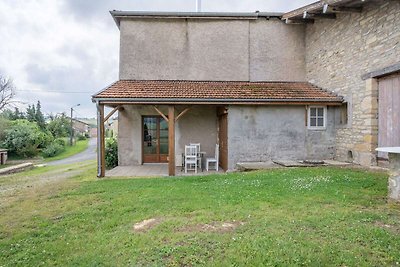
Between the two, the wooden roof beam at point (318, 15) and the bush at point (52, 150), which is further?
the bush at point (52, 150)

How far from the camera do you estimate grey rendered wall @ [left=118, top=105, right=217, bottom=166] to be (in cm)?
1176

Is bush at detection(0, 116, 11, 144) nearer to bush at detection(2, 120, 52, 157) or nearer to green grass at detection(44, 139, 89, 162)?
bush at detection(2, 120, 52, 157)

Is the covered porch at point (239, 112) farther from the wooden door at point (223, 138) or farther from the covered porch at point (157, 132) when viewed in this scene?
the covered porch at point (157, 132)

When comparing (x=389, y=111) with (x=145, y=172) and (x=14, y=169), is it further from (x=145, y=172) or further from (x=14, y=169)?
(x=14, y=169)

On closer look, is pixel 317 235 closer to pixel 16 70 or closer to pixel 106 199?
pixel 106 199

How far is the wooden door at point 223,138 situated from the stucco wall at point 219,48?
2.41m

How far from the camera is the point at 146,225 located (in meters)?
4.16

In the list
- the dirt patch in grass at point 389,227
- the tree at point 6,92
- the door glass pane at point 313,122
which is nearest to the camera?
the dirt patch in grass at point 389,227

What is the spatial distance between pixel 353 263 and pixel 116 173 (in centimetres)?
845

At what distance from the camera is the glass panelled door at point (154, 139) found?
39.8 ft

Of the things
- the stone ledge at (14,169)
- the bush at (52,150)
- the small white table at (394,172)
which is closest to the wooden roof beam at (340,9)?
the small white table at (394,172)

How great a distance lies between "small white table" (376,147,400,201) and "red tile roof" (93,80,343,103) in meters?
5.57

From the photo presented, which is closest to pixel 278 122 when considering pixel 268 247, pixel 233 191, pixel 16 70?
pixel 233 191

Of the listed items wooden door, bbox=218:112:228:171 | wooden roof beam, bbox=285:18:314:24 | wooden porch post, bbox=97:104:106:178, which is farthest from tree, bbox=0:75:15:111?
wooden roof beam, bbox=285:18:314:24
